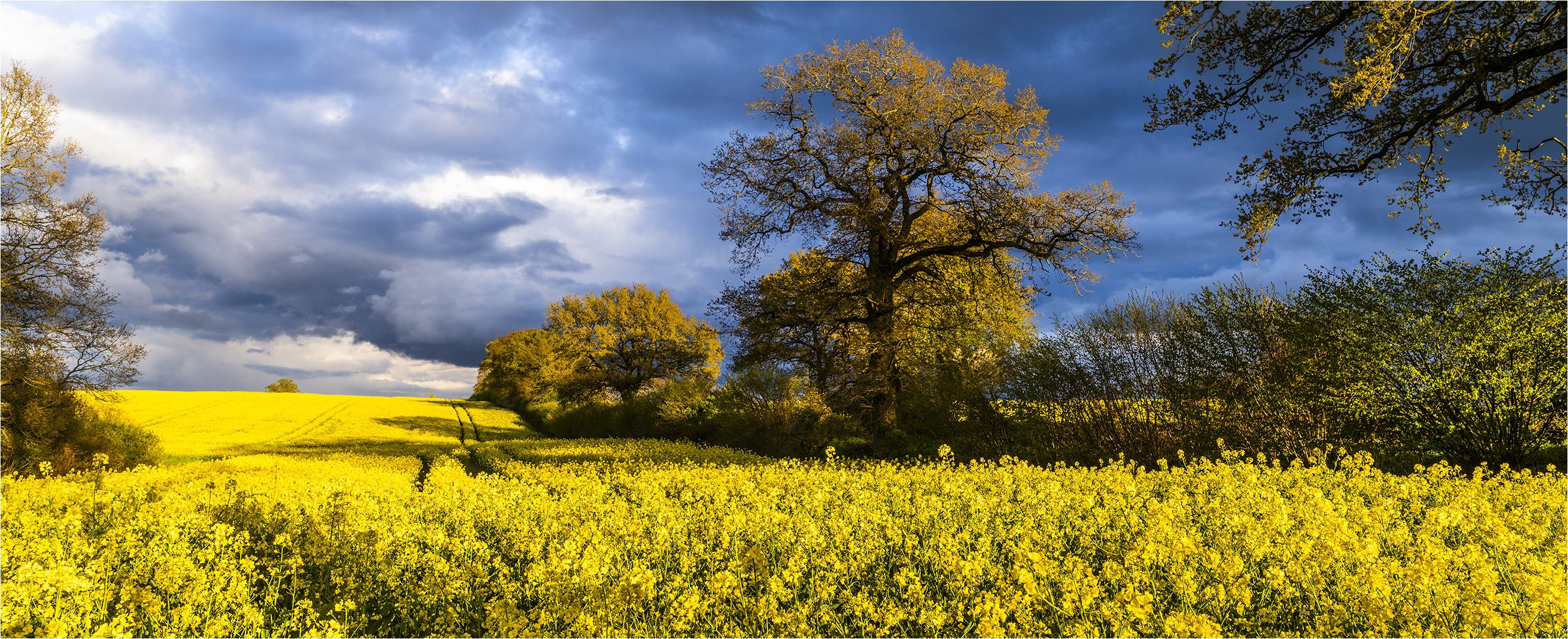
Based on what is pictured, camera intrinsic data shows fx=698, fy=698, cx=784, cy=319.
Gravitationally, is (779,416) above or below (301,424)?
above

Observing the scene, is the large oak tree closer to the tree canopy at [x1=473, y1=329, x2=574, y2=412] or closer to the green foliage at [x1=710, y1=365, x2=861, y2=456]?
the green foliage at [x1=710, y1=365, x2=861, y2=456]

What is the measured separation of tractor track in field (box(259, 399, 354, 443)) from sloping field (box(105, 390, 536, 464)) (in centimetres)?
5

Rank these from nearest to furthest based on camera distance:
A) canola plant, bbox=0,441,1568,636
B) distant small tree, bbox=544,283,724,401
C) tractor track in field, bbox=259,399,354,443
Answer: canola plant, bbox=0,441,1568,636
tractor track in field, bbox=259,399,354,443
distant small tree, bbox=544,283,724,401

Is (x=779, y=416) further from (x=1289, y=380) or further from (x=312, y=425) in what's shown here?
(x=312, y=425)

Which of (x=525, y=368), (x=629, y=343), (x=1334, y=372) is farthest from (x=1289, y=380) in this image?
(x=525, y=368)

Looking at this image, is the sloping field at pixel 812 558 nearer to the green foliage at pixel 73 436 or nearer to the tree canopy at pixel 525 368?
the green foliage at pixel 73 436

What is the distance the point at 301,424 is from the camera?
3381 cm

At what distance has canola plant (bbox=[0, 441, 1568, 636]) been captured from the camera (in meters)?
4.02

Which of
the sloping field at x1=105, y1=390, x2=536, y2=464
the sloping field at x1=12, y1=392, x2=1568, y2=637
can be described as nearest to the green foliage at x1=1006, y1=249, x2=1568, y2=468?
the sloping field at x1=12, y1=392, x2=1568, y2=637

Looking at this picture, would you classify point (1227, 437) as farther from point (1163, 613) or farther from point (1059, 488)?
point (1163, 613)

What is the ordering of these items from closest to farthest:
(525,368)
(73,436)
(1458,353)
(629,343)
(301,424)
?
(1458,353) → (73,436) → (301,424) → (629,343) → (525,368)

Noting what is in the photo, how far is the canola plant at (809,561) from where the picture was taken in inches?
158

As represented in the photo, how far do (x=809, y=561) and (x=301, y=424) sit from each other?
37.1m

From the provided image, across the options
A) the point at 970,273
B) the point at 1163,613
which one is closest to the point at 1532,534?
the point at 1163,613
